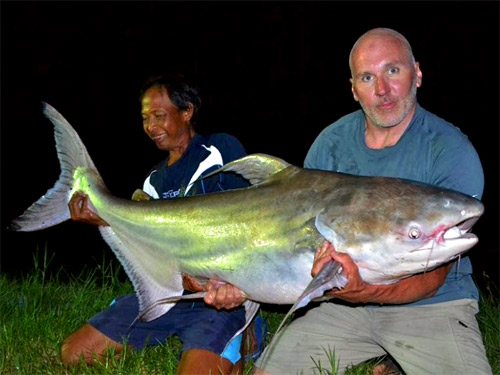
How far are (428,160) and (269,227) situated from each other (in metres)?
0.90

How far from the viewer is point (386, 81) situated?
381cm

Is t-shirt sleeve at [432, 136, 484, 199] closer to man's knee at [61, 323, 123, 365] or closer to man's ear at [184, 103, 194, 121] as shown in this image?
man's ear at [184, 103, 194, 121]

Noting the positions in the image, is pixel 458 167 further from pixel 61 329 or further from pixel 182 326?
pixel 61 329

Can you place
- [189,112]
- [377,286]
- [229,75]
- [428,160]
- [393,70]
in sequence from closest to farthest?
[377,286]
[428,160]
[393,70]
[189,112]
[229,75]

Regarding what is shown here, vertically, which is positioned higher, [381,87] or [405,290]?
[381,87]

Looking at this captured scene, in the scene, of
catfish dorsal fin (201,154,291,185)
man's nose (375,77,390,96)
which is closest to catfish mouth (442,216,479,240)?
catfish dorsal fin (201,154,291,185)

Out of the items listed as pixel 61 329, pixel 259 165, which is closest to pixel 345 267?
pixel 259 165

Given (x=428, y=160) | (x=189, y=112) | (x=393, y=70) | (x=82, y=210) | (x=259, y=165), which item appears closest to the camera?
(x=259, y=165)

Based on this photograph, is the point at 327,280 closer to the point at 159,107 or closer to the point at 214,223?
the point at 214,223

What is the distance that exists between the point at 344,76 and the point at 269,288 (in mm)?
31919

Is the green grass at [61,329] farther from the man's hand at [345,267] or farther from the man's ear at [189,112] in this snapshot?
the man's ear at [189,112]

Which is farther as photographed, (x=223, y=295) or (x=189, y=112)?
(x=189, y=112)

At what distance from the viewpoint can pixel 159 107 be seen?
4672 millimetres

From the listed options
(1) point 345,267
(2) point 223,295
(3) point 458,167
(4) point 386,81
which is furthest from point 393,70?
(2) point 223,295
